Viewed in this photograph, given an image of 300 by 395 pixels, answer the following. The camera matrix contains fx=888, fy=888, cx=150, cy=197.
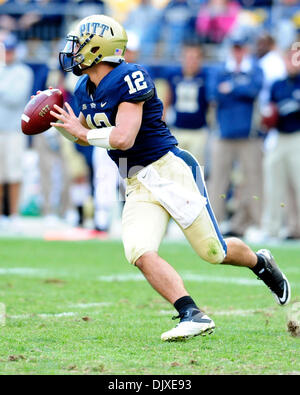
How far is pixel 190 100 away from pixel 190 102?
0.9 inches

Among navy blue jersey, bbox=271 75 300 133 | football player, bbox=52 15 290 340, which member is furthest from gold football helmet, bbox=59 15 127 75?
navy blue jersey, bbox=271 75 300 133

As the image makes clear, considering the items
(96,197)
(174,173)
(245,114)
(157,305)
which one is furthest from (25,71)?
(174,173)

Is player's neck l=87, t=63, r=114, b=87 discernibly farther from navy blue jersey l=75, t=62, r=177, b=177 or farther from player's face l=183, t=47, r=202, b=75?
player's face l=183, t=47, r=202, b=75

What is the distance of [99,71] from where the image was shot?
4.57 metres

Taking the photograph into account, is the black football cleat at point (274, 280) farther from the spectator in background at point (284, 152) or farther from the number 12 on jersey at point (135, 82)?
the spectator in background at point (284, 152)

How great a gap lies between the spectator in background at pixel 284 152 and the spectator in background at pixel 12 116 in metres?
2.81

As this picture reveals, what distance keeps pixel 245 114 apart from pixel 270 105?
1.06 feet

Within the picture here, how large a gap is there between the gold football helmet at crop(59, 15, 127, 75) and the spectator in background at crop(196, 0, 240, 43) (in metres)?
7.02

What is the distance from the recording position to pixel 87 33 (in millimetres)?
4523

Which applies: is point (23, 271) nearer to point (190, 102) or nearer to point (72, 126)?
point (72, 126)

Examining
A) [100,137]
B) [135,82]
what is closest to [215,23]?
[135,82]

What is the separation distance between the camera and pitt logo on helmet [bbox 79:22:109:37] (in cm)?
452

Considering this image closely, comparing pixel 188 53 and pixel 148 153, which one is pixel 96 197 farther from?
pixel 148 153
